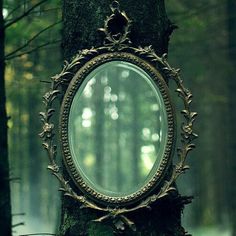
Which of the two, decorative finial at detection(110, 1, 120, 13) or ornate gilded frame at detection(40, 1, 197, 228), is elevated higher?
decorative finial at detection(110, 1, 120, 13)

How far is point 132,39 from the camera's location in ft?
17.2

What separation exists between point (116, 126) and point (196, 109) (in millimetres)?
14791

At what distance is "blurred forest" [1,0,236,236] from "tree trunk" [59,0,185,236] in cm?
445

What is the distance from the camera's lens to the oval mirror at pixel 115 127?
5109mm

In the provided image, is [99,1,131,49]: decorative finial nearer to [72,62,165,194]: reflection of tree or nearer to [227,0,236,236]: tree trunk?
[72,62,165,194]: reflection of tree

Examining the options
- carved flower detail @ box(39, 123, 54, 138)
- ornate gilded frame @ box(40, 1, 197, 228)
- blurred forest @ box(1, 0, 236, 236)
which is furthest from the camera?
blurred forest @ box(1, 0, 236, 236)

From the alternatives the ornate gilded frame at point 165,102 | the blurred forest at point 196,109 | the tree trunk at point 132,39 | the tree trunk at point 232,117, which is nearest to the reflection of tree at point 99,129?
the ornate gilded frame at point 165,102

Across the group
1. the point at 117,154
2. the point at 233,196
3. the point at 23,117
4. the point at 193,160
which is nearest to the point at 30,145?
the point at 23,117

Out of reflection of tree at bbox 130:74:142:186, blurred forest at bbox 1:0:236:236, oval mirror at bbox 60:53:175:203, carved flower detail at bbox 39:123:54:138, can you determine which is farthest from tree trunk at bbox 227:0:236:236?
carved flower detail at bbox 39:123:54:138

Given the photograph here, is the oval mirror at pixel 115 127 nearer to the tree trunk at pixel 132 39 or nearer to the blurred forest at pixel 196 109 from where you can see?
the tree trunk at pixel 132 39

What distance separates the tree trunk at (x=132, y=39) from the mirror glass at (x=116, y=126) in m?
0.21

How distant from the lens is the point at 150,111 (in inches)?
209

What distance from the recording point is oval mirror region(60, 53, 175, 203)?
5.11m

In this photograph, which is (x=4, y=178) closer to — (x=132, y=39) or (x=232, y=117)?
(x=132, y=39)
